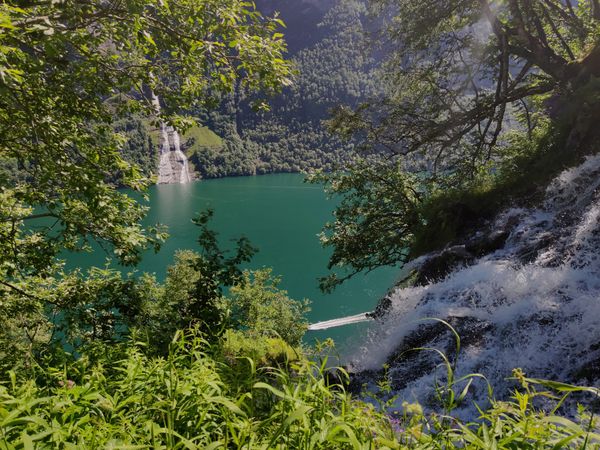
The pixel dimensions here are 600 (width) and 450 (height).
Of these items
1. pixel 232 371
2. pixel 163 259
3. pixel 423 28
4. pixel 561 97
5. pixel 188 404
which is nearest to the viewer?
pixel 188 404

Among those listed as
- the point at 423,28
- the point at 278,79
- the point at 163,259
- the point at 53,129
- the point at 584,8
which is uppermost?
the point at 584,8

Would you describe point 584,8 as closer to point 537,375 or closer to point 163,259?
point 537,375

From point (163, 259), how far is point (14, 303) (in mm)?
56790

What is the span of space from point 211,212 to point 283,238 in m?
66.6

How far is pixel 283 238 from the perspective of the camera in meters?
72.9

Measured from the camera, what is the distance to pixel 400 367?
5453 mm

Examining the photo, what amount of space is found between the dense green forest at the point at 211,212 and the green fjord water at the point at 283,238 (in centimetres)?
532

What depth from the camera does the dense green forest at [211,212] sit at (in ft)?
6.97

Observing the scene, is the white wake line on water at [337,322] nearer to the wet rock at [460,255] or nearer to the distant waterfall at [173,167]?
the wet rock at [460,255]

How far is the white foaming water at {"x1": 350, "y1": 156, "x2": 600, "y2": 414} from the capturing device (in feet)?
14.8

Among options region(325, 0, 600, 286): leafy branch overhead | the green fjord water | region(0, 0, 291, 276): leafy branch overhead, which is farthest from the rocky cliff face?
region(0, 0, 291, 276): leafy branch overhead

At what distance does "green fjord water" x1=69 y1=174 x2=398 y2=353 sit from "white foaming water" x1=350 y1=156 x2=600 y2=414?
27.5 ft

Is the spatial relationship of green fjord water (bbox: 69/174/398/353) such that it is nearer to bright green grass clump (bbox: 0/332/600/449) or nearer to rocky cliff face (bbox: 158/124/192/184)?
bright green grass clump (bbox: 0/332/600/449)

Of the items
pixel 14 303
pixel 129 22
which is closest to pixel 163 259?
pixel 14 303
